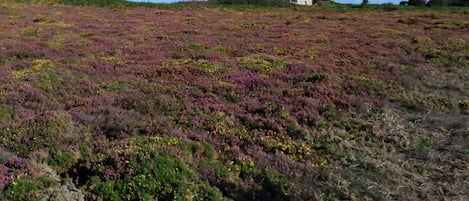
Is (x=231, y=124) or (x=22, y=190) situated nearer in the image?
(x=22, y=190)

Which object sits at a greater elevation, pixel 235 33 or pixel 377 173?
pixel 235 33

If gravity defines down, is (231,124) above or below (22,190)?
above

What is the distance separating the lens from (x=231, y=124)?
13102mm

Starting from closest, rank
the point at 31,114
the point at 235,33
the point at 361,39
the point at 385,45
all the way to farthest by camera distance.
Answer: the point at 31,114 → the point at 385,45 → the point at 361,39 → the point at 235,33

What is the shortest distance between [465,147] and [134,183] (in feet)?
30.6

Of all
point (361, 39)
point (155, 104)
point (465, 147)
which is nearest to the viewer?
point (465, 147)

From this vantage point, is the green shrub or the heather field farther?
the heather field

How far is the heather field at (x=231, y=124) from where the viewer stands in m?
9.48

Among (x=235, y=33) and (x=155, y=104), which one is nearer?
(x=155, y=104)

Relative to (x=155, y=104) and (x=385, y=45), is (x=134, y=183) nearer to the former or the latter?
(x=155, y=104)

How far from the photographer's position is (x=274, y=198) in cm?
934

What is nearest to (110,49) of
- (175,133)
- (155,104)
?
(155,104)

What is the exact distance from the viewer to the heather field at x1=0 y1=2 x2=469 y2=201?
31.1 ft

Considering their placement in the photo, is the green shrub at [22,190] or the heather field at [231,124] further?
the heather field at [231,124]
